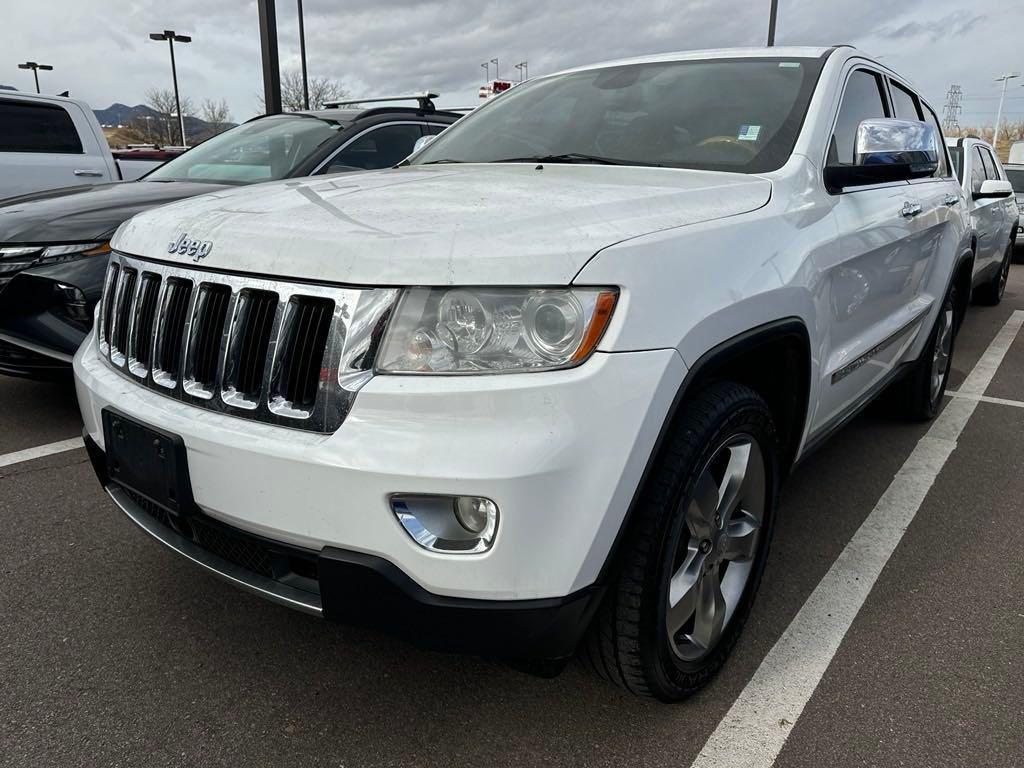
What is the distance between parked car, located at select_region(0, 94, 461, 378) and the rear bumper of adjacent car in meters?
1.62

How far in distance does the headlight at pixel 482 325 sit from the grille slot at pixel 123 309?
984mm

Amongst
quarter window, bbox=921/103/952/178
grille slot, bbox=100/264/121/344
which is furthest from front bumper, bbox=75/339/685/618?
quarter window, bbox=921/103/952/178

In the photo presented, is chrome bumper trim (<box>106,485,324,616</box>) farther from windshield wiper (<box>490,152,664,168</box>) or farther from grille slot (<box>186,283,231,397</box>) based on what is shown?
windshield wiper (<box>490,152,664,168</box>)

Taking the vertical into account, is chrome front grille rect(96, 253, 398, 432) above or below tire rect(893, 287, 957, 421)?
above

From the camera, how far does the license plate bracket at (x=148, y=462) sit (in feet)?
5.88

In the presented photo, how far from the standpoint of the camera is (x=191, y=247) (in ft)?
6.32

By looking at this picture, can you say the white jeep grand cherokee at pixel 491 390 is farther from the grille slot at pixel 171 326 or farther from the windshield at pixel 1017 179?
the windshield at pixel 1017 179

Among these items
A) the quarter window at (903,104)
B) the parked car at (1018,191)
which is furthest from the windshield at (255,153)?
the parked car at (1018,191)

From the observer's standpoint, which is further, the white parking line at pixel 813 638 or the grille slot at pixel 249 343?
the white parking line at pixel 813 638

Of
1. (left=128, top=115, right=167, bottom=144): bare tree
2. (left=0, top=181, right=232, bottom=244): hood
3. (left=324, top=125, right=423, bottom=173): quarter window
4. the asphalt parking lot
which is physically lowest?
(left=128, top=115, right=167, bottom=144): bare tree

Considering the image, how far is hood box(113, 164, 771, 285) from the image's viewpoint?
1.59 meters

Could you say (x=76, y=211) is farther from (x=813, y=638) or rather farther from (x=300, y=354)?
(x=813, y=638)

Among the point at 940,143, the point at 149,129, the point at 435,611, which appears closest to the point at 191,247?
the point at 435,611

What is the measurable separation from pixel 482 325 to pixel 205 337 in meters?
0.72
